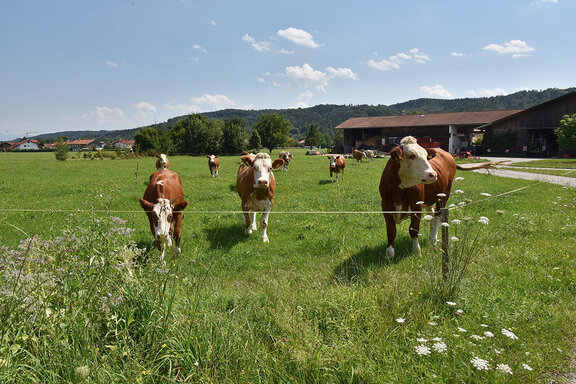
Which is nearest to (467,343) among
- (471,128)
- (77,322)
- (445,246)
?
(445,246)

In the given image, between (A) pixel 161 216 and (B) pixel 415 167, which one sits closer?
(B) pixel 415 167

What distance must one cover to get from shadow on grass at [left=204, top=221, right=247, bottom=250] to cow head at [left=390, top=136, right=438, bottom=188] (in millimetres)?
4077

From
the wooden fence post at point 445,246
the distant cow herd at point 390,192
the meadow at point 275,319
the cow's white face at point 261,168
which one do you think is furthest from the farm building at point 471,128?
the meadow at point 275,319

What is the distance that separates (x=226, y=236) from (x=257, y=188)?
1.59 meters

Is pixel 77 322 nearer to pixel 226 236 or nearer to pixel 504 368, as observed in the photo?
pixel 504 368

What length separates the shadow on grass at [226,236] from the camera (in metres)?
7.58

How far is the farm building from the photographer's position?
41.4m

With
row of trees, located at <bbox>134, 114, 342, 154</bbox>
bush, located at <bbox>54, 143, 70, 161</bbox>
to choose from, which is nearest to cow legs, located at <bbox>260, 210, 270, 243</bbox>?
bush, located at <bbox>54, 143, 70, 161</bbox>

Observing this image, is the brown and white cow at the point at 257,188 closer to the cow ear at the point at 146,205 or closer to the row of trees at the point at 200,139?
the cow ear at the point at 146,205

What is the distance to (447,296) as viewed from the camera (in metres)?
4.01

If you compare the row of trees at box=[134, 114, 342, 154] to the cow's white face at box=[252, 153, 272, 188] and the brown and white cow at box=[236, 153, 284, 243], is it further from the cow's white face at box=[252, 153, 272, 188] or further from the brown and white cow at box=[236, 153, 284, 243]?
the cow's white face at box=[252, 153, 272, 188]

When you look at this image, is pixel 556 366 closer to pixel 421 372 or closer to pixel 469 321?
pixel 469 321

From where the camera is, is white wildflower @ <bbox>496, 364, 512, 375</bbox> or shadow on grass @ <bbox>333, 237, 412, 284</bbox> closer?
white wildflower @ <bbox>496, 364, 512, 375</bbox>

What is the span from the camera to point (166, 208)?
5.58 meters
